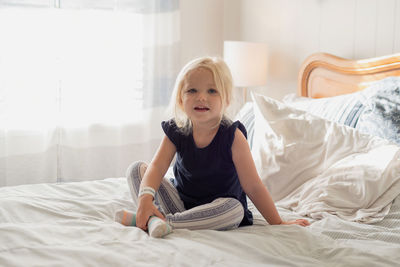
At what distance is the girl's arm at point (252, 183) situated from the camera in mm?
1316

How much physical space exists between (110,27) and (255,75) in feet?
3.49

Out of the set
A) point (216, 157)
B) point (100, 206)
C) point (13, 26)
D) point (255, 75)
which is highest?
point (13, 26)

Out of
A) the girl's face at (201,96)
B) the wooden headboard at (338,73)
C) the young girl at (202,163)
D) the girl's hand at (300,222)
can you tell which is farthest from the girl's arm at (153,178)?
the wooden headboard at (338,73)

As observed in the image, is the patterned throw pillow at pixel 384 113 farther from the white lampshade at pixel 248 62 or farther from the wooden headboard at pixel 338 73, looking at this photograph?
the white lampshade at pixel 248 62

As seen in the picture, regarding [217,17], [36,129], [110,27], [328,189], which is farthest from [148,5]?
[328,189]

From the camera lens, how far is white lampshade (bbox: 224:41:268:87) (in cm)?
275

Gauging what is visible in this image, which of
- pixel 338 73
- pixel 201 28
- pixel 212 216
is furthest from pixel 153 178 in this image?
pixel 201 28

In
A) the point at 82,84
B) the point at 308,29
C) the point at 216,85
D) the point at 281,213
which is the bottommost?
the point at 281,213

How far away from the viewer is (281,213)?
4.78ft

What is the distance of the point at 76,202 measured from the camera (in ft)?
4.83

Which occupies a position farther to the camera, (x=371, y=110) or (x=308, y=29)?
(x=308, y=29)

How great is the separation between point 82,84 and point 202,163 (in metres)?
1.80

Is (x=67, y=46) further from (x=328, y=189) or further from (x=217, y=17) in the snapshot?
(x=328, y=189)

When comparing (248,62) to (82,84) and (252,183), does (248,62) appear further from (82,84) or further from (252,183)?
(252,183)
